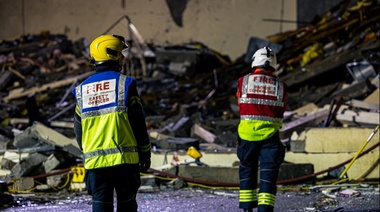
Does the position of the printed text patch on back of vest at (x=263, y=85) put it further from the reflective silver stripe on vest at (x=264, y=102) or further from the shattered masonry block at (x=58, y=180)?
the shattered masonry block at (x=58, y=180)

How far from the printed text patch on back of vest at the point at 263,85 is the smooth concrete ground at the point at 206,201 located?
63.7 inches

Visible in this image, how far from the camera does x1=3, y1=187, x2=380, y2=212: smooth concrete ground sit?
307 inches

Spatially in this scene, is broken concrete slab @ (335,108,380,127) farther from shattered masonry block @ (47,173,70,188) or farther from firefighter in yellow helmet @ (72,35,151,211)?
firefighter in yellow helmet @ (72,35,151,211)

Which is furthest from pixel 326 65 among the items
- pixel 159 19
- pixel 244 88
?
pixel 159 19

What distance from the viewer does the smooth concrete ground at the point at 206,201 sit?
7.79m

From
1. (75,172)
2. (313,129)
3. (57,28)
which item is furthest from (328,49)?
(57,28)

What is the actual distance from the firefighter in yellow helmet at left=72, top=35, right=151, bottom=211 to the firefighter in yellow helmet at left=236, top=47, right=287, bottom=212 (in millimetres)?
1713

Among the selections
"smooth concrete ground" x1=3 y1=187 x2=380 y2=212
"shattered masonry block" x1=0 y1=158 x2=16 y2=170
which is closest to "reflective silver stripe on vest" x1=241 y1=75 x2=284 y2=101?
"smooth concrete ground" x1=3 y1=187 x2=380 y2=212

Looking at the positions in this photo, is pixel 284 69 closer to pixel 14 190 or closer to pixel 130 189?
pixel 14 190

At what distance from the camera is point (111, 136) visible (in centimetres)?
514

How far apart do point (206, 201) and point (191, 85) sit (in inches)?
284

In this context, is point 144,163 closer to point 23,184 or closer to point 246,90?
point 246,90

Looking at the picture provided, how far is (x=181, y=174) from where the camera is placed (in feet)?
31.4

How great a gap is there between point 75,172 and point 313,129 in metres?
3.38
